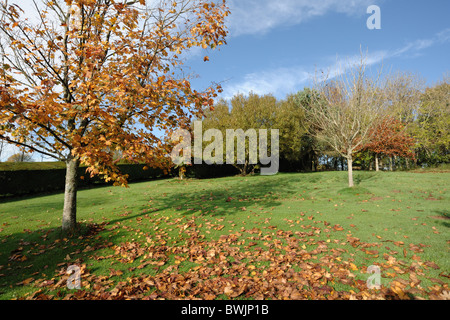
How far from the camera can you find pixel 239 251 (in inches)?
204

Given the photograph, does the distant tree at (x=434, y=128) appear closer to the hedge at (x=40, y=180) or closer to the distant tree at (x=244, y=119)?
the distant tree at (x=244, y=119)

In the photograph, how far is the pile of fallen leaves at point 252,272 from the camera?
3.54 m

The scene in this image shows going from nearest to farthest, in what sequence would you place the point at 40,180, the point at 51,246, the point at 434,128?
the point at 51,246 → the point at 40,180 → the point at 434,128

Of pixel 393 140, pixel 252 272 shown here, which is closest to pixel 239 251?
pixel 252 272

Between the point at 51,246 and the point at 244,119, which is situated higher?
the point at 244,119

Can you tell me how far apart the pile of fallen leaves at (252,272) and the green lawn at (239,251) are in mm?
20

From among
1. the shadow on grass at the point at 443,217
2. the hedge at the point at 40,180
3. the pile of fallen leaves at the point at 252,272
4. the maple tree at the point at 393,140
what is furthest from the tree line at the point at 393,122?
the pile of fallen leaves at the point at 252,272

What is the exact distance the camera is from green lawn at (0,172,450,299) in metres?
3.73

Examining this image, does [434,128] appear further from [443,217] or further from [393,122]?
[443,217]

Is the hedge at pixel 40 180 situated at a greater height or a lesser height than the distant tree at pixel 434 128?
lesser

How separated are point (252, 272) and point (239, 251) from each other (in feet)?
3.33

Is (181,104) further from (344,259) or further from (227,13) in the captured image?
(344,259)
